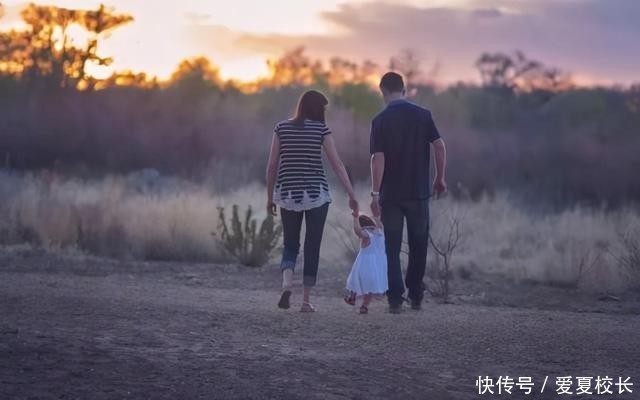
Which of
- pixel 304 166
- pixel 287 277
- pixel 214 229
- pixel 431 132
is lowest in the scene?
pixel 214 229

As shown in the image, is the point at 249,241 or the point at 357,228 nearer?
the point at 357,228

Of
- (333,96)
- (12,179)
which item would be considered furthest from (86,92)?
(12,179)

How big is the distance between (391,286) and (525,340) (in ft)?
5.19

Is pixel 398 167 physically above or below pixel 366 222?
above

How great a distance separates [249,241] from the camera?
49.3 feet

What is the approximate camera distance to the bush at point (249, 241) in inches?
583

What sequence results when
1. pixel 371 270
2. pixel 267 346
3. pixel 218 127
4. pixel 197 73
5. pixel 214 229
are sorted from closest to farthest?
pixel 267 346 < pixel 371 270 < pixel 214 229 < pixel 218 127 < pixel 197 73

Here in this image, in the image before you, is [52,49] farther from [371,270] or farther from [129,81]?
[371,270]

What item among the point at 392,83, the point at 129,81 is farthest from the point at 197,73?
the point at 392,83

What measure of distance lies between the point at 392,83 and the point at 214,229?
6876 mm

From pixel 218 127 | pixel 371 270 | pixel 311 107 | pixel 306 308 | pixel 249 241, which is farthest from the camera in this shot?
pixel 218 127

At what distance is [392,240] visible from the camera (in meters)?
9.88

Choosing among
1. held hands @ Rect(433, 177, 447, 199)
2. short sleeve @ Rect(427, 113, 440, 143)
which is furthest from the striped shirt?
held hands @ Rect(433, 177, 447, 199)

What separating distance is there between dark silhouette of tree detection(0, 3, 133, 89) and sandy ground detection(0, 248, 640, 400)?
21.8 meters
